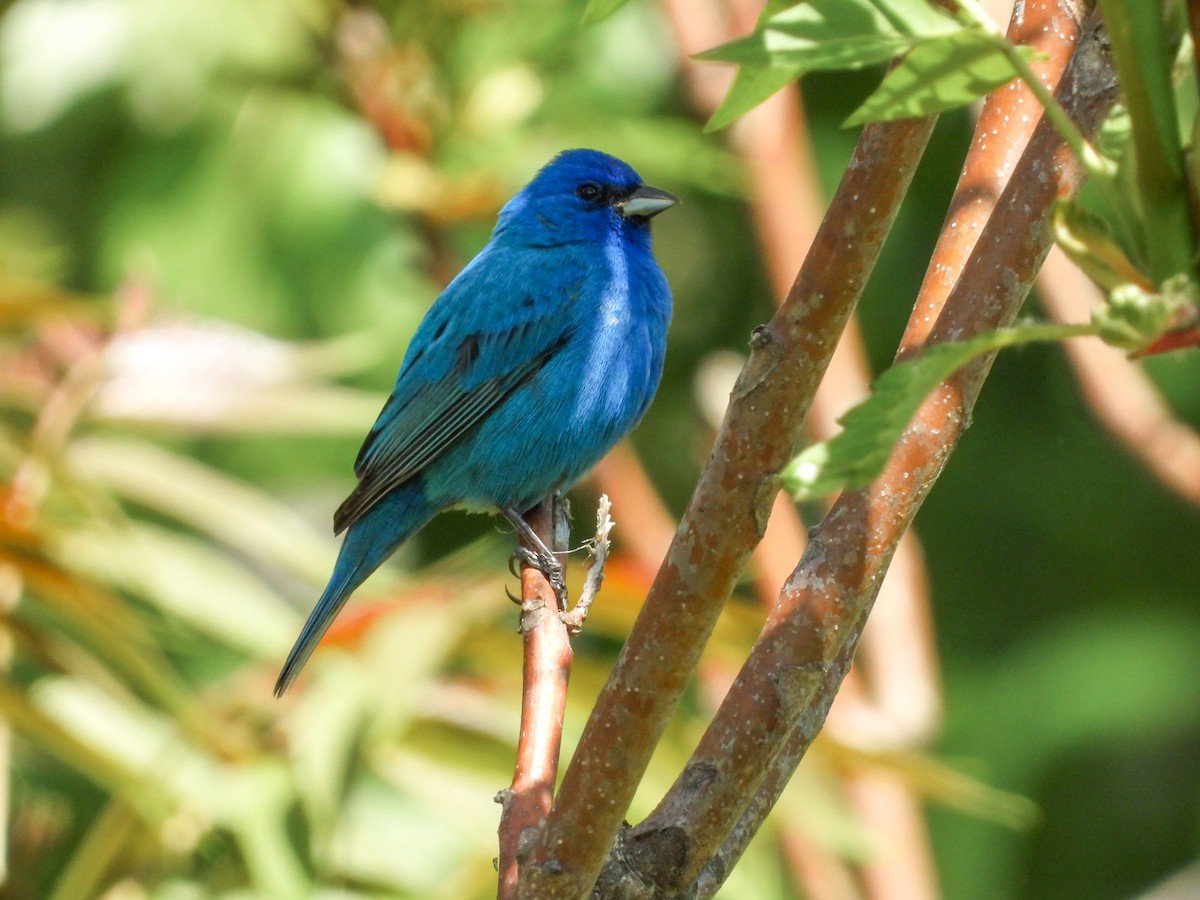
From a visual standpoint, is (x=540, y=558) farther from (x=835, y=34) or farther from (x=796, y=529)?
(x=835, y=34)

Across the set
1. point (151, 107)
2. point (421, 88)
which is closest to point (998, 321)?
point (421, 88)

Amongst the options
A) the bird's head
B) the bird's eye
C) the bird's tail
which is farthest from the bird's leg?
the bird's eye

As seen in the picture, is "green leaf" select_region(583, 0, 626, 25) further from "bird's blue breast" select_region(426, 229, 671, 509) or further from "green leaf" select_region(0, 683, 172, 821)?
"bird's blue breast" select_region(426, 229, 671, 509)

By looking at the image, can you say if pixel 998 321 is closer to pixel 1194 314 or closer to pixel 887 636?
pixel 1194 314

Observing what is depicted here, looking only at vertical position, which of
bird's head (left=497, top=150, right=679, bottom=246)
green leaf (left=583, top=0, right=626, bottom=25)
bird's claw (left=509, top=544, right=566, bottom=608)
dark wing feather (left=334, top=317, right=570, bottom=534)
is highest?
bird's head (left=497, top=150, right=679, bottom=246)

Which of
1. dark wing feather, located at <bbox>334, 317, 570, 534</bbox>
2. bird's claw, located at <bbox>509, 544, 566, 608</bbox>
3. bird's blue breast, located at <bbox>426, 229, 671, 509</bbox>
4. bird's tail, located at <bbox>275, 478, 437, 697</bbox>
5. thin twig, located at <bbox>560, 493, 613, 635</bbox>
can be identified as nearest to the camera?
thin twig, located at <bbox>560, 493, 613, 635</bbox>

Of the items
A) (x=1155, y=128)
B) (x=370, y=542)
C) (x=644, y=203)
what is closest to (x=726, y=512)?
(x=1155, y=128)

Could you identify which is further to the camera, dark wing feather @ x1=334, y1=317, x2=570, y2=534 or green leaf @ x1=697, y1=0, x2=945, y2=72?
Result: dark wing feather @ x1=334, y1=317, x2=570, y2=534

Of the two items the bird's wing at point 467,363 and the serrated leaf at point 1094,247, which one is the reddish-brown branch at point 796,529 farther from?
the serrated leaf at point 1094,247
